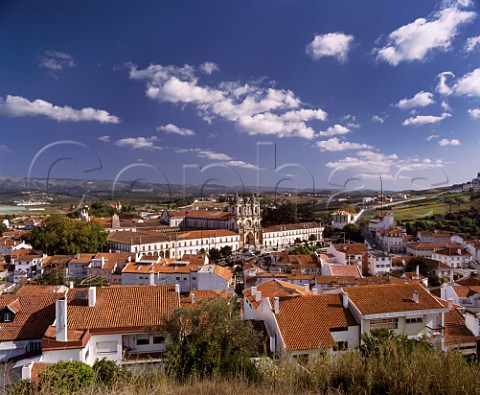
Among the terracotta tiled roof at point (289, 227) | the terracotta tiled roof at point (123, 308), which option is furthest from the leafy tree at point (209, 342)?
the terracotta tiled roof at point (289, 227)

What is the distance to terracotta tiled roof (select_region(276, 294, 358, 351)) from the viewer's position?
7133 millimetres

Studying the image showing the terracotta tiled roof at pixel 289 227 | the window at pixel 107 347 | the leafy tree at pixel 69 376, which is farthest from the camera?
the terracotta tiled roof at pixel 289 227

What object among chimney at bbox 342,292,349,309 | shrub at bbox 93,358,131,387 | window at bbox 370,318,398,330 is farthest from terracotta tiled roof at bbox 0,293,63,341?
window at bbox 370,318,398,330

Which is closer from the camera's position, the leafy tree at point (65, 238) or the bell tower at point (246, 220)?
the leafy tree at point (65, 238)

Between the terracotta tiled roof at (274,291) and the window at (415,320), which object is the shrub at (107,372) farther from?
the window at (415,320)

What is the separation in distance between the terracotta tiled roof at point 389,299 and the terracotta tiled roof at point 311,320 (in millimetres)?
374

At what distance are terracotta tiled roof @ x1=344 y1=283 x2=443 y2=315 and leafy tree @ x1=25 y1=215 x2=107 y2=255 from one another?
24388mm

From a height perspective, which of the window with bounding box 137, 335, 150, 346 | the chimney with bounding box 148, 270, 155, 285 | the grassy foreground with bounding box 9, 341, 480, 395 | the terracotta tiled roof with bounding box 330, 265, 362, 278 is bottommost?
the terracotta tiled roof with bounding box 330, 265, 362, 278

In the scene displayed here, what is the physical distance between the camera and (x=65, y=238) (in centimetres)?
2769

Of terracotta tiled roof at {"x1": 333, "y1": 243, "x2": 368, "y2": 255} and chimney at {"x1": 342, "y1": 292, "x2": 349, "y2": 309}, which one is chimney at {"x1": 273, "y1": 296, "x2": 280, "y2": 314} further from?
terracotta tiled roof at {"x1": 333, "y1": 243, "x2": 368, "y2": 255}

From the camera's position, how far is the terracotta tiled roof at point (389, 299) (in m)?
8.07

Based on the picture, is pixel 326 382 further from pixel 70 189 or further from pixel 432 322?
pixel 70 189

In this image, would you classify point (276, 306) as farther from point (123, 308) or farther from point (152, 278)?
point (152, 278)

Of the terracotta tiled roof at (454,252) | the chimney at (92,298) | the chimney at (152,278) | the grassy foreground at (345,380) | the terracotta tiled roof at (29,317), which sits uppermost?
the grassy foreground at (345,380)
